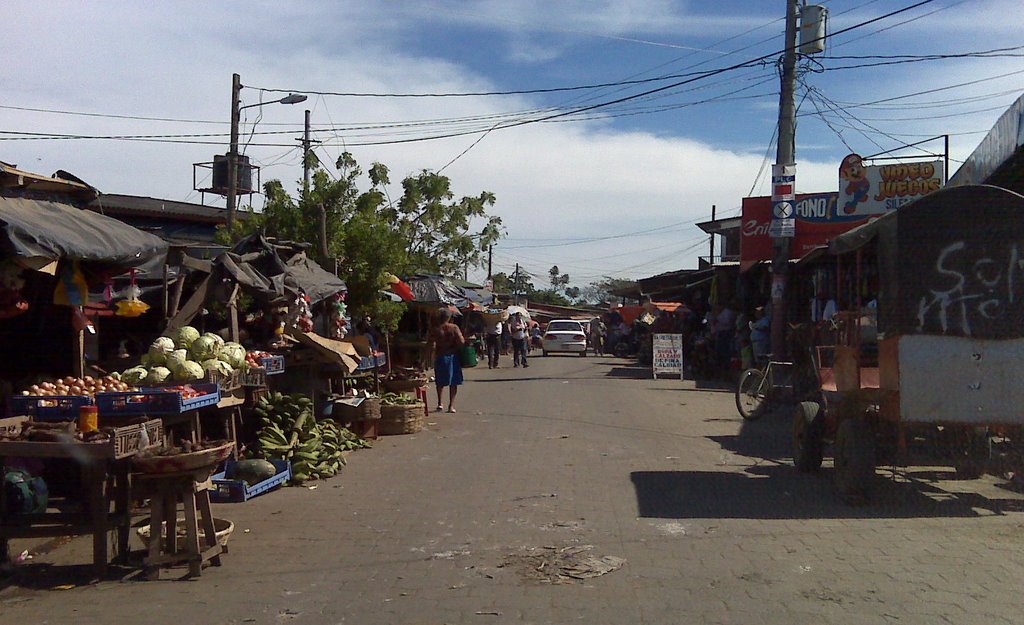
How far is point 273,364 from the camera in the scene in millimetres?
10258

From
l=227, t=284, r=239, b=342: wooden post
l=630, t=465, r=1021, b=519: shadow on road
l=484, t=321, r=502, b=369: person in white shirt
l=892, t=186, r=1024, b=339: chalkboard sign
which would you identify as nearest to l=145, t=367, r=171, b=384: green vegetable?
l=227, t=284, r=239, b=342: wooden post

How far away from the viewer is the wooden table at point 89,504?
234 inches

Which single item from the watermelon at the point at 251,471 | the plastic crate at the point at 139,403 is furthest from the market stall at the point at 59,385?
the watermelon at the point at 251,471

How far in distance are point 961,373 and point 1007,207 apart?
1.51 meters

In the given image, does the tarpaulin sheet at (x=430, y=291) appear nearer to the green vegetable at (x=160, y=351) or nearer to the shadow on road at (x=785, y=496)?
the shadow on road at (x=785, y=496)

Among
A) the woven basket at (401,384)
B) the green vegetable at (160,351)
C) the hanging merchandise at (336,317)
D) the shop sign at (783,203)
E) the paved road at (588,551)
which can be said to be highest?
the shop sign at (783,203)

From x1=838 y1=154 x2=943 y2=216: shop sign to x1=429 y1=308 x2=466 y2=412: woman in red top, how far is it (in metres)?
12.4

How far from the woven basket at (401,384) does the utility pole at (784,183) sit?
752cm

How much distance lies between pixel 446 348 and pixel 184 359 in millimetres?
7043

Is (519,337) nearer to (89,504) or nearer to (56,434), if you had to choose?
(89,504)

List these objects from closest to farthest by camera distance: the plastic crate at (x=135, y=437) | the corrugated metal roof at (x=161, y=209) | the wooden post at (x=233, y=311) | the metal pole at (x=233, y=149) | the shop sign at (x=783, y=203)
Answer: the plastic crate at (x=135, y=437) < the wooden post at (x=233, y=311) < the shop sign at (x=783, y=203) < the metal pole at (x=233, y=149) < the corrugated metal roof at (x=161, y=209)

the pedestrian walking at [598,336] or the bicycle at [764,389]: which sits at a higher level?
the pedestrian walking at [598,336]


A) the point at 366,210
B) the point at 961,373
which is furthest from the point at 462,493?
the point at 366,210

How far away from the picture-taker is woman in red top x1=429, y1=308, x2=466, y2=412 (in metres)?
14.9
